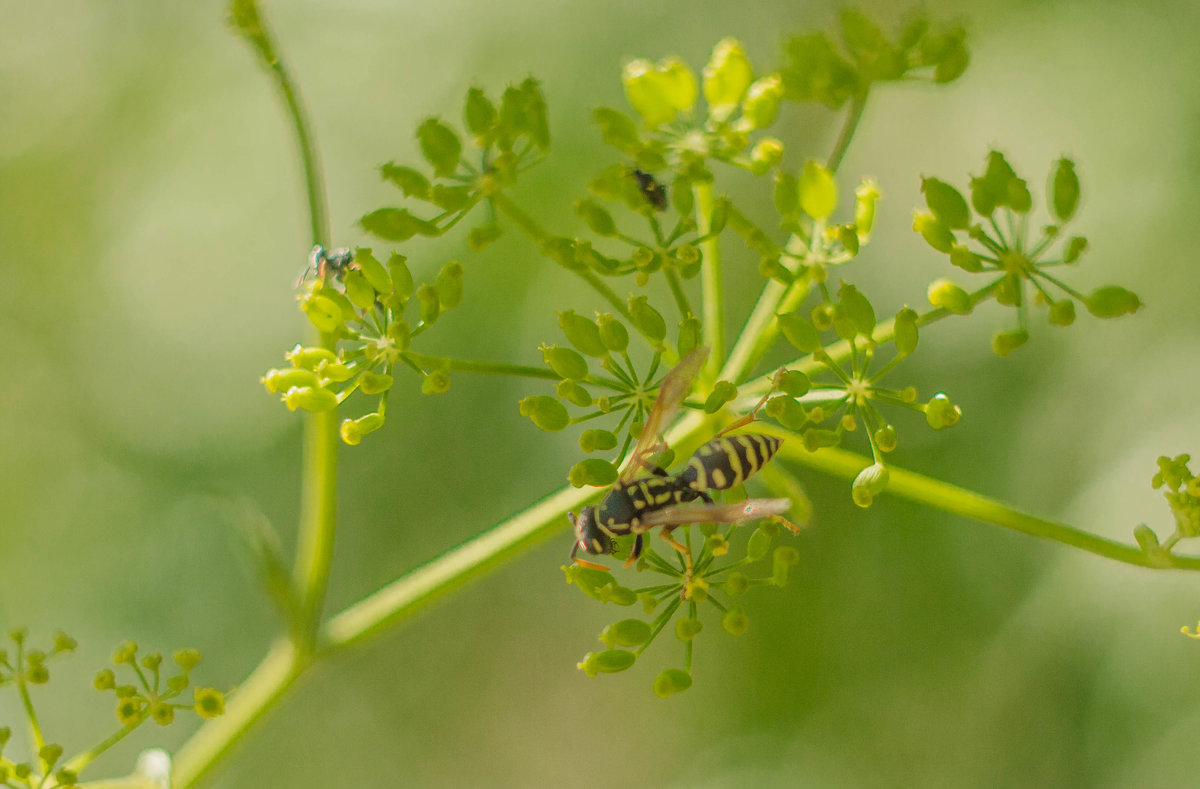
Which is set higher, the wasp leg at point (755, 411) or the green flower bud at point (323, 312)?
the green flower bud at point (323, 312)

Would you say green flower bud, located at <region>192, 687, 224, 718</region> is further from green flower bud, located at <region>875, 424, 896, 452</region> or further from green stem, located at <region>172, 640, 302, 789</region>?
green flower bud, located at <region>875, 424, 896, 452</region>

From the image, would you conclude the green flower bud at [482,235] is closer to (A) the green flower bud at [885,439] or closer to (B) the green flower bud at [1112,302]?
(A) the green flower bud at [885,439]

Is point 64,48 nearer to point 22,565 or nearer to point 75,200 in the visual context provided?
point 75,200

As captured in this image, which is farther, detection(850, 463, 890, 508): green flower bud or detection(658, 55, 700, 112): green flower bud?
detection(658, 55, 700, 112): green flower bud

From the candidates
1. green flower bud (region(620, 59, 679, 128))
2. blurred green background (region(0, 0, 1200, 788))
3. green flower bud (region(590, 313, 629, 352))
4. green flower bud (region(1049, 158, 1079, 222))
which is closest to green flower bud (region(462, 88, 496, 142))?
green flower bud (region(620, 59, 679, 128))

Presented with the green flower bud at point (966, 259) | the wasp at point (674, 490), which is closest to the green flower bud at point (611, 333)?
the wasp at point (674, 490)
